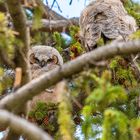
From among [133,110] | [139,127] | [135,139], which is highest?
[139,127]

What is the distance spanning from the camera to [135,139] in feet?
7.87

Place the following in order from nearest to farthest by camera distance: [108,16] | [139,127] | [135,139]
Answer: [139,127] < [135,139] < [108,16]

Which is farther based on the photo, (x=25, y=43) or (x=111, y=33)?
(x=111, y=33)

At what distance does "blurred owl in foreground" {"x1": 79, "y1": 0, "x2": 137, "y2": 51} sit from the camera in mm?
5273

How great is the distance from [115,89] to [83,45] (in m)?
3.25

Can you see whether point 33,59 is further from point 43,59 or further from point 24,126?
point 24,126

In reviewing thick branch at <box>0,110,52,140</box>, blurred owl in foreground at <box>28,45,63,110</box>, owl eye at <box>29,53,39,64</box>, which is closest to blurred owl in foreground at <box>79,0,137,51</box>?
blurred owl in foreground at <box>28,45,63,110</box>

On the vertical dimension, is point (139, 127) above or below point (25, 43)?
below

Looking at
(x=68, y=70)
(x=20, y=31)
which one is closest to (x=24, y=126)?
(x=68, y=70)

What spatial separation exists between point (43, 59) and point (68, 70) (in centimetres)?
536

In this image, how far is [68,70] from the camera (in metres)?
2.00

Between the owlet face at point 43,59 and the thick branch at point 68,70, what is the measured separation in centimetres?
489

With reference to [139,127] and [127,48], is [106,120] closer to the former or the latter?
[139,127]

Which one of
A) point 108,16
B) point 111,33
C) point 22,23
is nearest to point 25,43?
point 22,23
